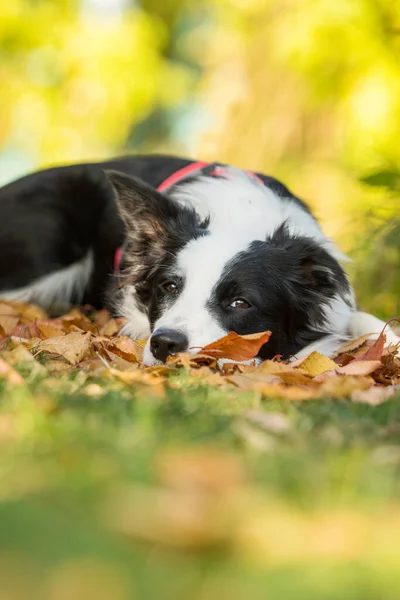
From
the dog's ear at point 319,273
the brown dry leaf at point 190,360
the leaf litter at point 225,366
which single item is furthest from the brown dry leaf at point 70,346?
the dog's ear at point 319,273

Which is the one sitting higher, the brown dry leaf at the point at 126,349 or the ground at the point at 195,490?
the ground at the point at 195,490

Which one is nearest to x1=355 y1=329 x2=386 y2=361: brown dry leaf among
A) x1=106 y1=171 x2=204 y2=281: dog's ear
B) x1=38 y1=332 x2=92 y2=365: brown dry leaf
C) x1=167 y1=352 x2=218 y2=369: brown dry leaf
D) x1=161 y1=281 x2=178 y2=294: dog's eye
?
x1=167 y1=352 x2=218 y2=369: brown dry leaf

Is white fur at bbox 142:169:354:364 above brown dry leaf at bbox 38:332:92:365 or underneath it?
above

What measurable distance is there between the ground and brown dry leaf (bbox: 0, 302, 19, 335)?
1.73 m

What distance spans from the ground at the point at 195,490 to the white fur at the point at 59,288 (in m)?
2.54

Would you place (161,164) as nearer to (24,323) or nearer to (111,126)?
(24,323)

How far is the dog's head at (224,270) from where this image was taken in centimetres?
364

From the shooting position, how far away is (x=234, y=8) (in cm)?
1234

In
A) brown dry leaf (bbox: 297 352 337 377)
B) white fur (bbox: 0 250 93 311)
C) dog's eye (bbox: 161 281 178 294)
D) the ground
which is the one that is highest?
the ground

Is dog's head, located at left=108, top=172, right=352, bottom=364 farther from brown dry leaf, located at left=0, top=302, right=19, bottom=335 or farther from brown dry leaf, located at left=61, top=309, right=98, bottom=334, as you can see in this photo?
brown dry leaf, located at left=0, top=302, right=19, bottom=335

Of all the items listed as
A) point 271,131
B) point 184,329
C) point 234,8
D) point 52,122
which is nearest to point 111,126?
point 52,122

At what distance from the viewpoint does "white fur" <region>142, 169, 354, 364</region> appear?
353 centimetres

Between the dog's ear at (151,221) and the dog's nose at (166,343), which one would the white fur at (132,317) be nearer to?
the dog's ear at (151,221)

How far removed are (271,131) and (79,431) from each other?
951cm
